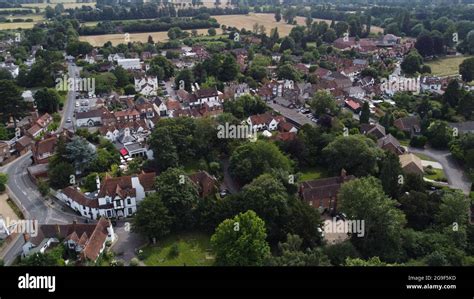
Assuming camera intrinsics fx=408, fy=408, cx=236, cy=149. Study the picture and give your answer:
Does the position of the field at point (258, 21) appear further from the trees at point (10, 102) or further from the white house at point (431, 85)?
the trees at point (10, 102)

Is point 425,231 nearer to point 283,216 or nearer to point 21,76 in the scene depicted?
point 283,216

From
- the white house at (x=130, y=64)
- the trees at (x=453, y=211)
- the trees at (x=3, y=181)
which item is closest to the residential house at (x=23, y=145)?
the trees at (x=3, y=181)

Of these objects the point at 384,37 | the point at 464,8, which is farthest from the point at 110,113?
the point at 464,8

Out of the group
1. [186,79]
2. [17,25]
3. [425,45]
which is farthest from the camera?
[17,25]

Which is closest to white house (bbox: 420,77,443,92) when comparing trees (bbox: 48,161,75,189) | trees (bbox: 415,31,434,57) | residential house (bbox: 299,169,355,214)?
trees (bbox: 415,31,434,57)

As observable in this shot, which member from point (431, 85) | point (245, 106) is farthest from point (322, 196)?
point (431, 85)

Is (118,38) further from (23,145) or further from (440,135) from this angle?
(440,135)
